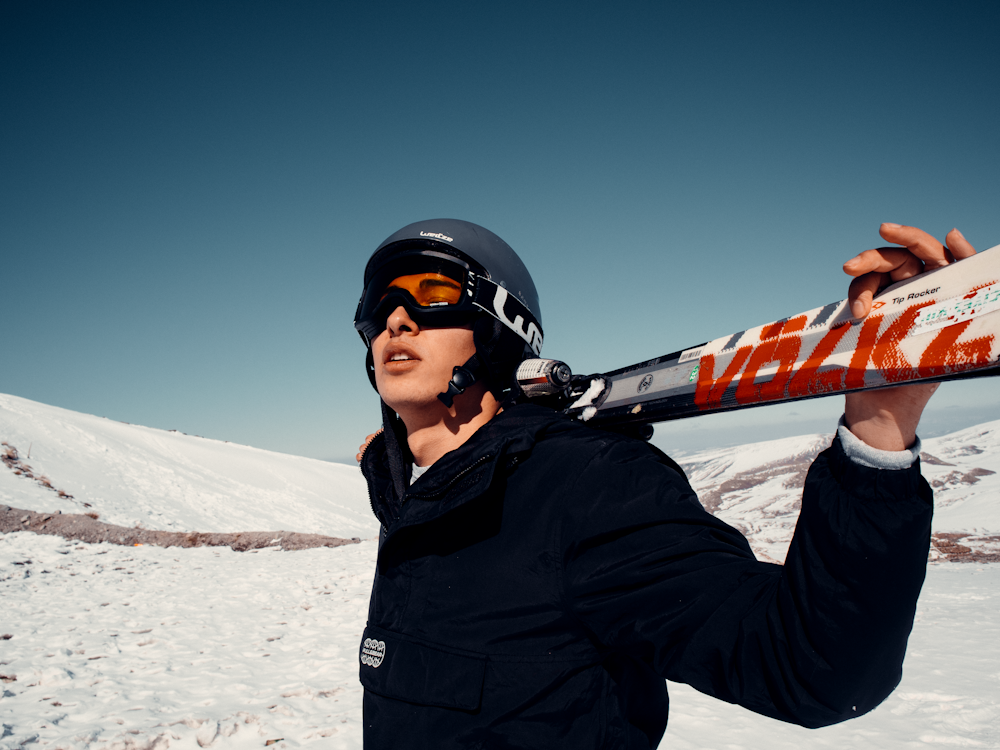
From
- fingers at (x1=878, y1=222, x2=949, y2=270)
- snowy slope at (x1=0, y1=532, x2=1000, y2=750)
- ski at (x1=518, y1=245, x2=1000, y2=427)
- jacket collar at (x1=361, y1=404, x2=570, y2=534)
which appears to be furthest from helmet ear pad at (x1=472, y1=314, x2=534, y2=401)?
snowy slope at (x1=0, y1=532, x2=1000, y2=750)

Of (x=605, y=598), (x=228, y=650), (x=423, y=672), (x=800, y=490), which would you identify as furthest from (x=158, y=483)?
(x=800, y=490)

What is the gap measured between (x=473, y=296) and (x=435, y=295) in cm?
19

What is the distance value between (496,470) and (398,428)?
1393 millimetres

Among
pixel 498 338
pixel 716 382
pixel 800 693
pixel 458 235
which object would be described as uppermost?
pixel 458 235

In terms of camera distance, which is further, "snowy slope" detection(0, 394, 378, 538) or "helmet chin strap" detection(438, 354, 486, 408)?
"snowy slope" detection(0, 394, 378, 538)

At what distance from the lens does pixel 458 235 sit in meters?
2.66

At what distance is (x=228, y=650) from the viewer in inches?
251

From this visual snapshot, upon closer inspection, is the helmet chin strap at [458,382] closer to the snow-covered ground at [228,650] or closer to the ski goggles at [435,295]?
the ski goggles at [435,295]

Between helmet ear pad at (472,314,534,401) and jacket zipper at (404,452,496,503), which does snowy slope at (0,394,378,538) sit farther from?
jacket zipper at (404,452,496,503)

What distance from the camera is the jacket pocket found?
140 cm

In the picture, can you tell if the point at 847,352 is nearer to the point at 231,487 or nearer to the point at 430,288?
the point at 430,288

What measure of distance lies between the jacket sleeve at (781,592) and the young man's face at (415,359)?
109cm

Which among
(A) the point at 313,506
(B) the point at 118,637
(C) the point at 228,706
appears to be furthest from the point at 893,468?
(A) the point at 313,506

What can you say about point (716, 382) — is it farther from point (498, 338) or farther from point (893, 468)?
point (498, 338)
